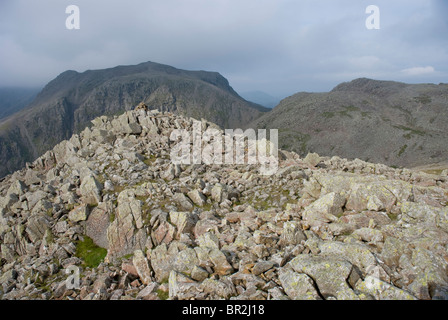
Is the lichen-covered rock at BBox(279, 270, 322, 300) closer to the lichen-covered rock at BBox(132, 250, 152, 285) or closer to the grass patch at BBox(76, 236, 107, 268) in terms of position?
the lichen-covered rock at BBox(132, 250, 152, 285)

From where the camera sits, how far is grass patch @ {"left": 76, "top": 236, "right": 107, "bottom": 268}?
20.5 meters

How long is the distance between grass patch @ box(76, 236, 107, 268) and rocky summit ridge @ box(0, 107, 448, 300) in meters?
0.11

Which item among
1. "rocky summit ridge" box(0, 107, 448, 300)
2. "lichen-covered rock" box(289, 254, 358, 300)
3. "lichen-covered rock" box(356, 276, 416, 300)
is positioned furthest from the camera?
"rocky summit ridge" box(0, 107, 448, 300)

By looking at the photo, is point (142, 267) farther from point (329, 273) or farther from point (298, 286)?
point (329, 273)

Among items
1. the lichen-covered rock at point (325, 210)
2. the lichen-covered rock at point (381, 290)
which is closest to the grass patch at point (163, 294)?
the lichen-covered rock at point (381, 290)

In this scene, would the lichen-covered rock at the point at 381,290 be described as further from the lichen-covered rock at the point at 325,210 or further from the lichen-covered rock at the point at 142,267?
the lichen-covered rock at the point at 142,267

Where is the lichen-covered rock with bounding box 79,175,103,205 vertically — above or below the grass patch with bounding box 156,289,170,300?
above

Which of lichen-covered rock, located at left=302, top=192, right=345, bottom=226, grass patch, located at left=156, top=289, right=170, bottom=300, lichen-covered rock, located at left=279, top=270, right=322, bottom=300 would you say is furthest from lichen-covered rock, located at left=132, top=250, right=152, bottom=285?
lichen-covered rock, located at left=302, top=192, right=345, bottom=226

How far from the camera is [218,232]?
1800cm

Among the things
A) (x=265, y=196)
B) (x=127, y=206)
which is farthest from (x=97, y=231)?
(x=265, y=196)

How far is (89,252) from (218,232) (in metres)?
12.3

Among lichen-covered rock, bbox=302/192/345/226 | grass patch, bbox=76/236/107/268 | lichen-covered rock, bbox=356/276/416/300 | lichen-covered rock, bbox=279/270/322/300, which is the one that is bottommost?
grass patch, bbox=76/236/107/268
